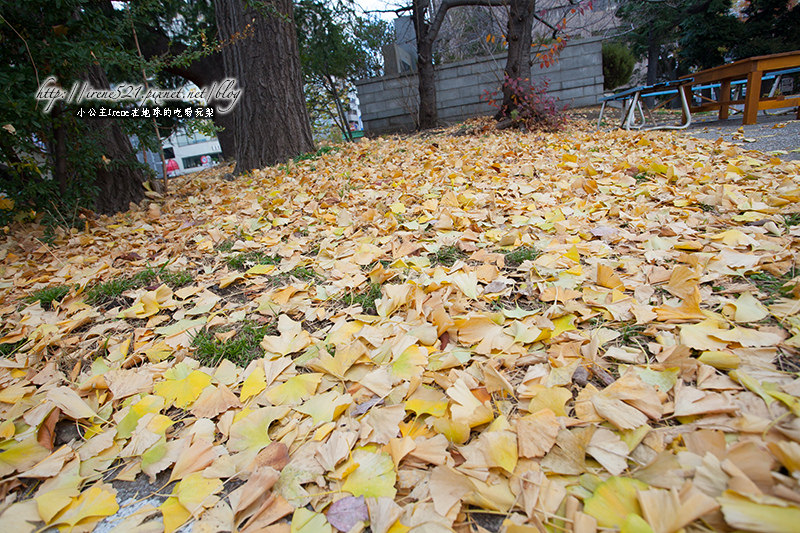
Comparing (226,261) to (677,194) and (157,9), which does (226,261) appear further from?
(157,9)

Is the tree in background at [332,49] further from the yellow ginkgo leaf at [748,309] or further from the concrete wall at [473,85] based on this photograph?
the yellow ginkgo leaf at [748,309]

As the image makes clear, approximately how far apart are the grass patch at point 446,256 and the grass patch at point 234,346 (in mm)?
676

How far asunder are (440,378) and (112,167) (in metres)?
3.38

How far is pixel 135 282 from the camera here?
1.74 metres

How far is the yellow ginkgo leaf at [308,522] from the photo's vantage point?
0.64 metres

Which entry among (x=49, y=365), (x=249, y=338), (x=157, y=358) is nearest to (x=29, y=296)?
(x=49, y=365)

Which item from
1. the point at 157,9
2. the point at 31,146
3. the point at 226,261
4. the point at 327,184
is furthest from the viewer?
the point at 157,9

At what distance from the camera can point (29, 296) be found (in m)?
1.74

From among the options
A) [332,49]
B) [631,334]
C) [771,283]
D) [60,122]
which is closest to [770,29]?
[332,49]

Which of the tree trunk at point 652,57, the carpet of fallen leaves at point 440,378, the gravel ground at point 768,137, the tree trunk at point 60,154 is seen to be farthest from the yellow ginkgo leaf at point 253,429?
the tree trunk at point 652,57

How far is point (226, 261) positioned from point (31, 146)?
6.25ft

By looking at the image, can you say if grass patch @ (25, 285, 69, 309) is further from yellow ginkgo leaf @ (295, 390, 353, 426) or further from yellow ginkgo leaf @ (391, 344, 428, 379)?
yellow ginkgo leaf @ (391, 344, 428, 379)

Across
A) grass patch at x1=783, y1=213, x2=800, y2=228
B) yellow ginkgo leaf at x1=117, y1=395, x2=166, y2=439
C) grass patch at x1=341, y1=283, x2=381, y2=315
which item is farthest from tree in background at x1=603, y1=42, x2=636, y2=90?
yellow ginkgo leaf at x1=117, y1=395, x2=166, y2=439

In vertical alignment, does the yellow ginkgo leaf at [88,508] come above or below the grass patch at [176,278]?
below
